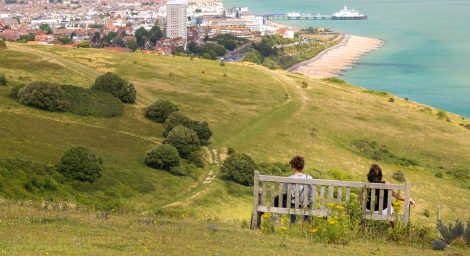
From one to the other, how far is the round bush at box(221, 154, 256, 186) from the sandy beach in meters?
87.1

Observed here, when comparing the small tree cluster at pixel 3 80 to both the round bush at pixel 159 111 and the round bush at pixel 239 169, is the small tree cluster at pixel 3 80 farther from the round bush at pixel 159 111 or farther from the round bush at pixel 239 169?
the round bush at pixel 239 169

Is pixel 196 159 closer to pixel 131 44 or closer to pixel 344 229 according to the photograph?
pixel 344 229

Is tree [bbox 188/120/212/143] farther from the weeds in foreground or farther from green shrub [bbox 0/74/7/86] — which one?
the weeds in foreground

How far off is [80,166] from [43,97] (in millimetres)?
17136

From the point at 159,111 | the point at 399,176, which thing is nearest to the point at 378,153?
the point at 399,176

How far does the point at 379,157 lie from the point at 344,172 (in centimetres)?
829

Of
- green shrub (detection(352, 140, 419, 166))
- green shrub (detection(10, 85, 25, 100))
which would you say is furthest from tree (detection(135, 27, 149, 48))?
green shrub (detection(10, 85, 25, 100))

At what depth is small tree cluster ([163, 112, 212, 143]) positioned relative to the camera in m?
49.4

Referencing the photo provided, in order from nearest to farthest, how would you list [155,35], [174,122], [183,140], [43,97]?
1. [183,140]
2. [43,97]
3. [174,122]
4. [155,35]

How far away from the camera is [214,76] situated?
7781 centimetres

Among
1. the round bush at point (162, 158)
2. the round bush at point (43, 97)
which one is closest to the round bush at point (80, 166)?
the round bush at point (162, 158)

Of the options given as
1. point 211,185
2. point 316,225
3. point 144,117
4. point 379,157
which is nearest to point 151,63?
point 144,117

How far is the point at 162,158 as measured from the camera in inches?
1596

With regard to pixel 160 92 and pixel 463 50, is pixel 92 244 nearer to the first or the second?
pixel 160 92
